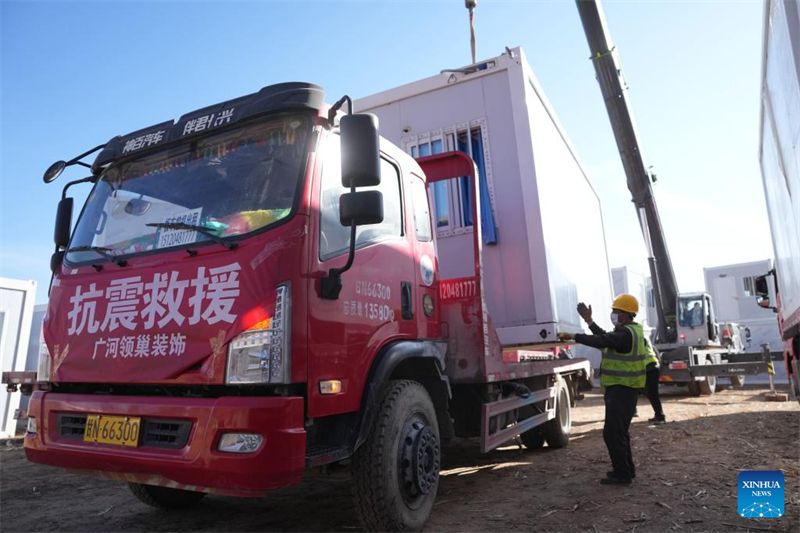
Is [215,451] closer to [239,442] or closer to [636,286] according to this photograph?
[239,442]

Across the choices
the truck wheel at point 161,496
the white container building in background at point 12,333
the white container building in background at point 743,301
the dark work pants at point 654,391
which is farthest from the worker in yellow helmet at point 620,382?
the white container building in background at point 743,301

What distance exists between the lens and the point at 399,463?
3.11 m

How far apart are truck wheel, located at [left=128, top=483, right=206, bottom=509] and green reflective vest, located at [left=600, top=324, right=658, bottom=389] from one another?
3.45 meters

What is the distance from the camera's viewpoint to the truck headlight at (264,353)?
246 centimetres

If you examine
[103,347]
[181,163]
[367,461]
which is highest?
[181,163]

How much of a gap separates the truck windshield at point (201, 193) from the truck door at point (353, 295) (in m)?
0.22

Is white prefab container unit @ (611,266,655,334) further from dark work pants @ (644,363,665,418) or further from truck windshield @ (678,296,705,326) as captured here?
dark work pants @ (644,363,665,418)

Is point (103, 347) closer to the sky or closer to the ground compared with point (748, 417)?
closer to the sky

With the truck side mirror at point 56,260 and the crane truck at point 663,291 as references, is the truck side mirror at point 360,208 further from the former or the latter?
the crane truck at point 663,291

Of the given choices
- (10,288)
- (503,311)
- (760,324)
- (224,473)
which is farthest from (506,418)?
(760,324)

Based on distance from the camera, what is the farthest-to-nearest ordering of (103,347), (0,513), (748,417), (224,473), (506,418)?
(748,417), (506,418), (0,513), (103,347), (224,473)

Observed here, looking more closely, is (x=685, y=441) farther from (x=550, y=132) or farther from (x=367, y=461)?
(x=367, y=461)

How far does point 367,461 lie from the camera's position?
2951 mm

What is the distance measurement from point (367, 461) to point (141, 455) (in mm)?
1125
